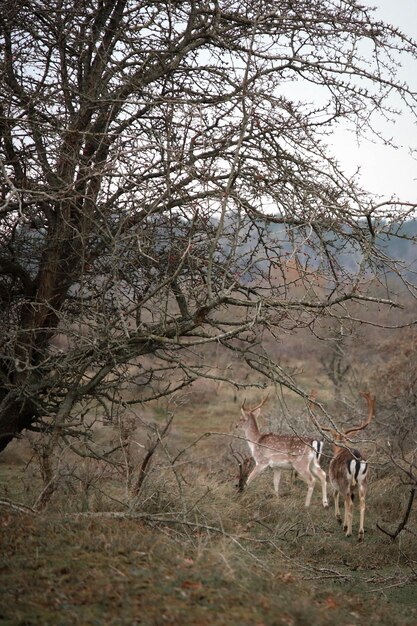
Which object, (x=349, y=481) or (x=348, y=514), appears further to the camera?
(x=349, y=481)

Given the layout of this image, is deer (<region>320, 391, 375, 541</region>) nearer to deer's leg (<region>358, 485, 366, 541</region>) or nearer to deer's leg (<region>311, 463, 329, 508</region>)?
deer's leg (<region>358, 485, 366, 541</region>)

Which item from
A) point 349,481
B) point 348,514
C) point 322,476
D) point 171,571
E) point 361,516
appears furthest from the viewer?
point 322,476

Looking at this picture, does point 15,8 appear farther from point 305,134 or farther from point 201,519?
point 201,519

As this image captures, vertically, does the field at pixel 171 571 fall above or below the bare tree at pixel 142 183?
below

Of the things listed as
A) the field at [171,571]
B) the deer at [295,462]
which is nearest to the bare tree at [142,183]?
the field at [171,571]

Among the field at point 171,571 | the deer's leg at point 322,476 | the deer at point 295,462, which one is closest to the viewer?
the field at point 171,571

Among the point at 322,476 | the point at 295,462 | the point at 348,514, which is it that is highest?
the point at 295,462

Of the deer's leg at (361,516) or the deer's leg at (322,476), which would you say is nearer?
the deer's leg at (361,516)

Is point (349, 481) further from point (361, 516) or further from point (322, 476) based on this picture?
point (322, 476)

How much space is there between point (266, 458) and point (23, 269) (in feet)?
21.0

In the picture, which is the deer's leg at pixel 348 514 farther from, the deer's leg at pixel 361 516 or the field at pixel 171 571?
the field at pixel 171 571

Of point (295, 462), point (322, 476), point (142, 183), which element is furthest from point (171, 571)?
point (322, 476)

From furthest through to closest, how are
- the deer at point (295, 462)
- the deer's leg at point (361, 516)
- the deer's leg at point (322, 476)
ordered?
the deer at point (295, 462) → the deer's leg at point (322, 476) → the deer's leg at point (361, 516)

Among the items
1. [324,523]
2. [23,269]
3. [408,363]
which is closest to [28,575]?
[23,269]
